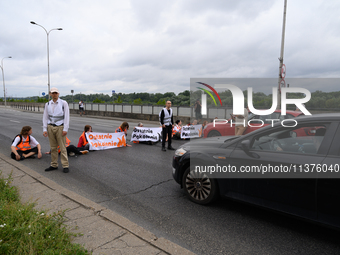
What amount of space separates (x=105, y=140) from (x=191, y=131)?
4.38m

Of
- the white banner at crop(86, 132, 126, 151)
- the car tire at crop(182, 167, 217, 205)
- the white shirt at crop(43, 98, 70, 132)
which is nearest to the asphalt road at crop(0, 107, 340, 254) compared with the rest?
the car tire at crop(182, 167, 217, 205)

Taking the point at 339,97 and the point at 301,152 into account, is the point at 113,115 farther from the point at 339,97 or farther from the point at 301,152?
the point at 301,152

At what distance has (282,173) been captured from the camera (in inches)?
125

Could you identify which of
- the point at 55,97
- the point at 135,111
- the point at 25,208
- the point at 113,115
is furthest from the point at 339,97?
the point at 113,115

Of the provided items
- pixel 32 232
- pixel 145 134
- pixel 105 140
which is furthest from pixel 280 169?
pixel 145 134

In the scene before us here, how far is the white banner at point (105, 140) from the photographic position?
8.98m

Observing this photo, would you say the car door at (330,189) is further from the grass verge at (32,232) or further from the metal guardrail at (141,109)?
the metal guardrail at (141,109)

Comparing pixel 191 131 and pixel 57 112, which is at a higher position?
pixel 57 112

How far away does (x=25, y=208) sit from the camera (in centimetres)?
348

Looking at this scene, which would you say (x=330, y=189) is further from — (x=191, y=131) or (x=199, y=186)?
(x=191, y=131)

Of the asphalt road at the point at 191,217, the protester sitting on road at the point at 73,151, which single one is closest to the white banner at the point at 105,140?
the protester sitting on road at the point at 73,151

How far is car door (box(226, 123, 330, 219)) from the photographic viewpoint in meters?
3.02

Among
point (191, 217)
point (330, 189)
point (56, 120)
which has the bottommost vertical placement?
point (191, 217)

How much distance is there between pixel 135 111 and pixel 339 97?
66.9 ft
